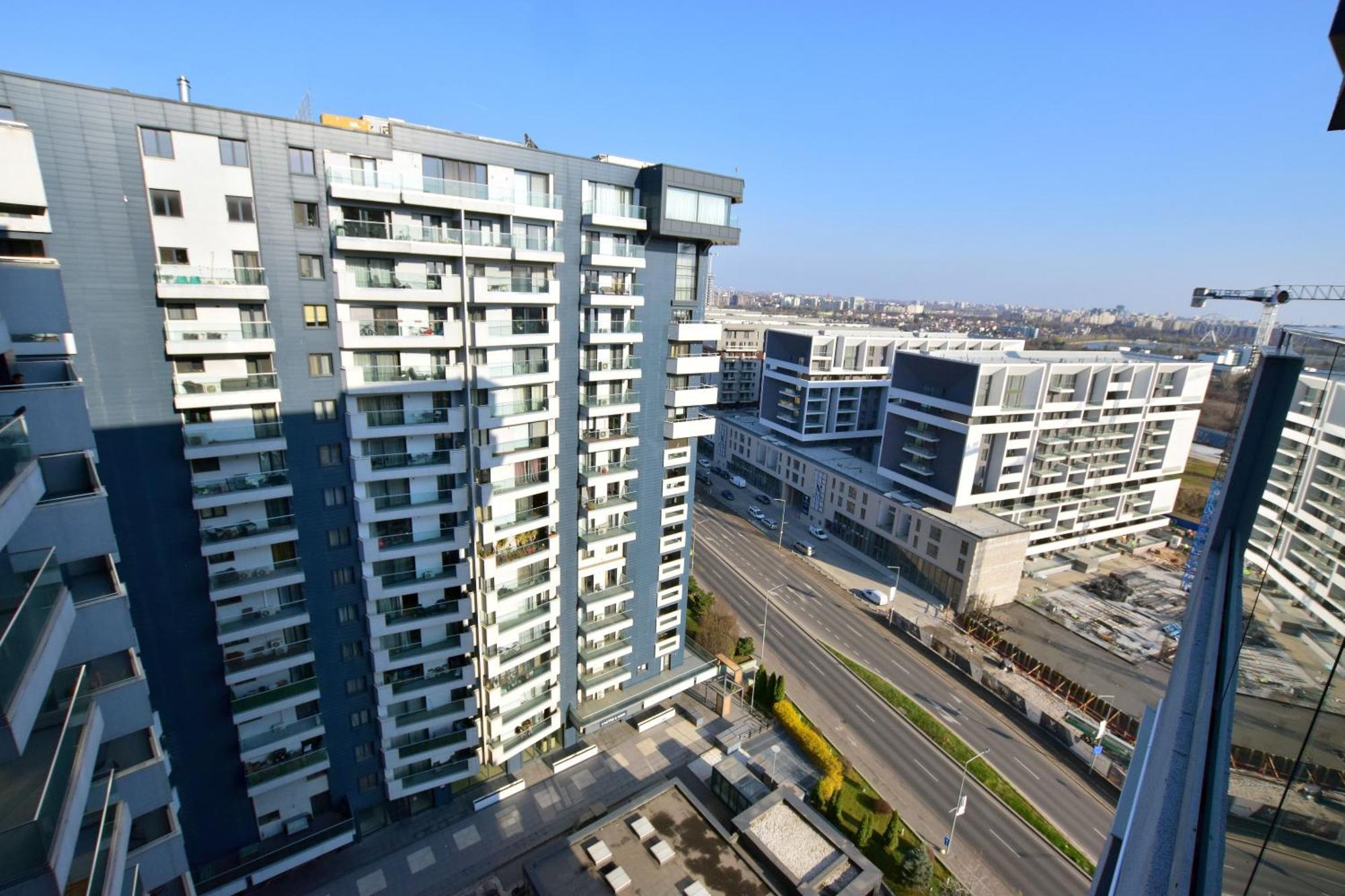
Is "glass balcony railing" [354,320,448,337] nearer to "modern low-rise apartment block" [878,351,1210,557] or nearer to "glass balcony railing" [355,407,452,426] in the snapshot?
"glass balcony railing" [355,407,452,426]

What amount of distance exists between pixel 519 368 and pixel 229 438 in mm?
12594

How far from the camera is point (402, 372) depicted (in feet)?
90.2

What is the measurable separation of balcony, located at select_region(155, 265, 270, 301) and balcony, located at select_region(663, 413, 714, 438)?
2145cm

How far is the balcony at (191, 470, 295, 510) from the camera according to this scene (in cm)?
2427

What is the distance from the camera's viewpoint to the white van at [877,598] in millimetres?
61656

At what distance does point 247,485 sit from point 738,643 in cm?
3781

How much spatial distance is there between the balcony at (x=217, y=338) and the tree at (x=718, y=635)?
37545 mm

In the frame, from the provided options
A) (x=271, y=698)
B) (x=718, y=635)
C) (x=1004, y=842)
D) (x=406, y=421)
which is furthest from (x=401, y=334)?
(x=1004, y=842)

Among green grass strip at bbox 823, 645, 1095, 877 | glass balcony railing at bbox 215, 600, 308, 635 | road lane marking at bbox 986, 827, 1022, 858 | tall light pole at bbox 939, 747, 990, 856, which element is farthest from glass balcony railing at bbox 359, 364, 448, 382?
green grass strip at bbox 823, 645, 1095, 877

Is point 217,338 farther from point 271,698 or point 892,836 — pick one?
point 892,836

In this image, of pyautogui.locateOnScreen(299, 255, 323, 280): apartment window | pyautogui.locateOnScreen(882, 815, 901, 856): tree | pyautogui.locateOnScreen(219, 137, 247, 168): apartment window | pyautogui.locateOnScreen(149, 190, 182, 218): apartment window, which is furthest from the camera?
pyautogui.locateOnScreen(882, 815, 901, 856): tree

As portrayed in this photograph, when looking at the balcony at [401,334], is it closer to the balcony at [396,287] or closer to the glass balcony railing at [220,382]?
the balcony at [396,287]

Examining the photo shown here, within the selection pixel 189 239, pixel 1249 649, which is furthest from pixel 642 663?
pixel 1249 649

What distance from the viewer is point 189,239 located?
22516mm
